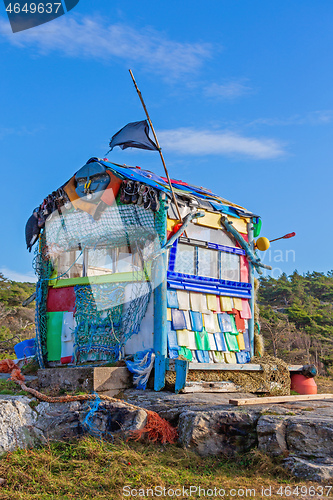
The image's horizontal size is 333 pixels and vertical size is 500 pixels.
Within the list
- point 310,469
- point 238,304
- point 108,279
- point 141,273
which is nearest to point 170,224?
point 141,273

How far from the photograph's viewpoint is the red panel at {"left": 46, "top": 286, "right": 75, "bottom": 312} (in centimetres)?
1023

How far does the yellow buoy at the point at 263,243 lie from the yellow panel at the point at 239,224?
0.37 meters

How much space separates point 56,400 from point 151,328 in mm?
2144

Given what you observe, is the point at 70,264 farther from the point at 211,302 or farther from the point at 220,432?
the point at 220,432

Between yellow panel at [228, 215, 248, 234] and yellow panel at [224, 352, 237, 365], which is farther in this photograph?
yellow panel at [228, 215, 248, 234]

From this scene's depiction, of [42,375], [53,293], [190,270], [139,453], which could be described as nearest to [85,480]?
[139,453]

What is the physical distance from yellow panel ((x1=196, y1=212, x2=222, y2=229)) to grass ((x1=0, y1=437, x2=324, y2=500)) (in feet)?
15.4

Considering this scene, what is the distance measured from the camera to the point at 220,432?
6383 millimetres

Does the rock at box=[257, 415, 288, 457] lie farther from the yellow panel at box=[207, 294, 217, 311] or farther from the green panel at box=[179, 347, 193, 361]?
the yellow panel at box=[207, 294, 217, 311]

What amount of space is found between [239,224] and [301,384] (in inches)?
147

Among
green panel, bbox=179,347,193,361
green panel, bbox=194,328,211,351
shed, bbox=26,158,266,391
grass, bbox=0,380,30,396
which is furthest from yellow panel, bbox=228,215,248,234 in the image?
grass, bbox=0,380,30,396

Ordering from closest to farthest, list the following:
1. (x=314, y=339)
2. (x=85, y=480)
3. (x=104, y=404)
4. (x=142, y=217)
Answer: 1. (x=85, y=480)
2. (x=104, y=404)
3. (x=142, y=217)
4. (x=314, y=339)

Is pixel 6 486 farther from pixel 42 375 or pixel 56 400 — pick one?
pixel 42 375

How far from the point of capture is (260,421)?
6145 mm
